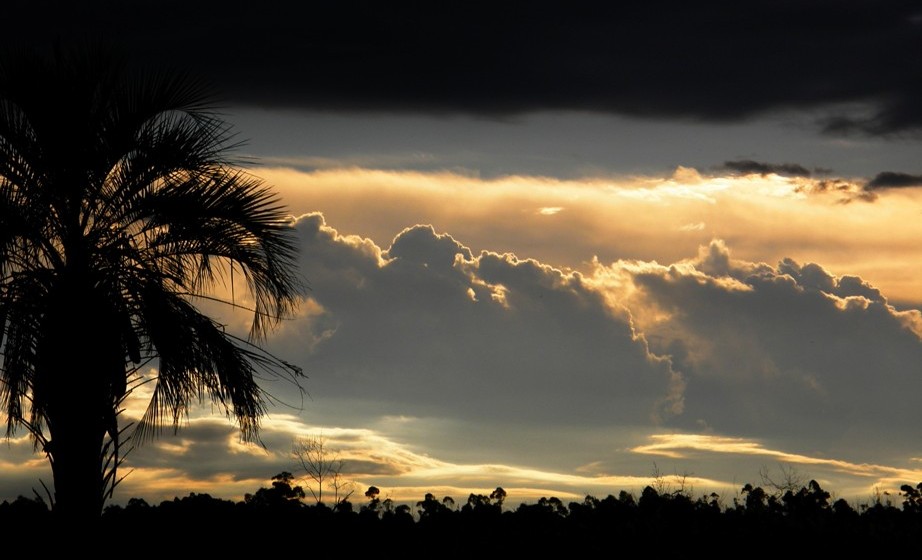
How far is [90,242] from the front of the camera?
1498 centimetres

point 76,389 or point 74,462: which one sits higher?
point 76,389

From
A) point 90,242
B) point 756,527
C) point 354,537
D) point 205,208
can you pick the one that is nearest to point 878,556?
point 756,527

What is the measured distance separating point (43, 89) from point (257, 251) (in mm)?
3450

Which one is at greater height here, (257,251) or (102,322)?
(257,251)

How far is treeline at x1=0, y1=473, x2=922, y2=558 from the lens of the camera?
44.7ft

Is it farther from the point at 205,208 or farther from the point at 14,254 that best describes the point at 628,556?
the point at 14,254

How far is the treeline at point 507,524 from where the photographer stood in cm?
1362

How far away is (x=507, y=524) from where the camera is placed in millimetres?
14672

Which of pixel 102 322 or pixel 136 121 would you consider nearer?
pixel 102 322

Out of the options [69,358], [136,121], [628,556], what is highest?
[136,121]

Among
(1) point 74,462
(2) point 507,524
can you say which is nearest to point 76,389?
(1) point 74,462

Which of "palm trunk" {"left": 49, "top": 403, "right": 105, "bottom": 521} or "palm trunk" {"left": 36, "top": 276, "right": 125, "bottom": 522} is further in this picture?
"palm trunk" {"left": 49, "top": 403, "right": 105, "bottom": 521}

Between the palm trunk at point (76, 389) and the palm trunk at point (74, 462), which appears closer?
the palm trunk at point (76, 389)

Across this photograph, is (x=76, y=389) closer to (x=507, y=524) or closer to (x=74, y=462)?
(x=74, y=462)
